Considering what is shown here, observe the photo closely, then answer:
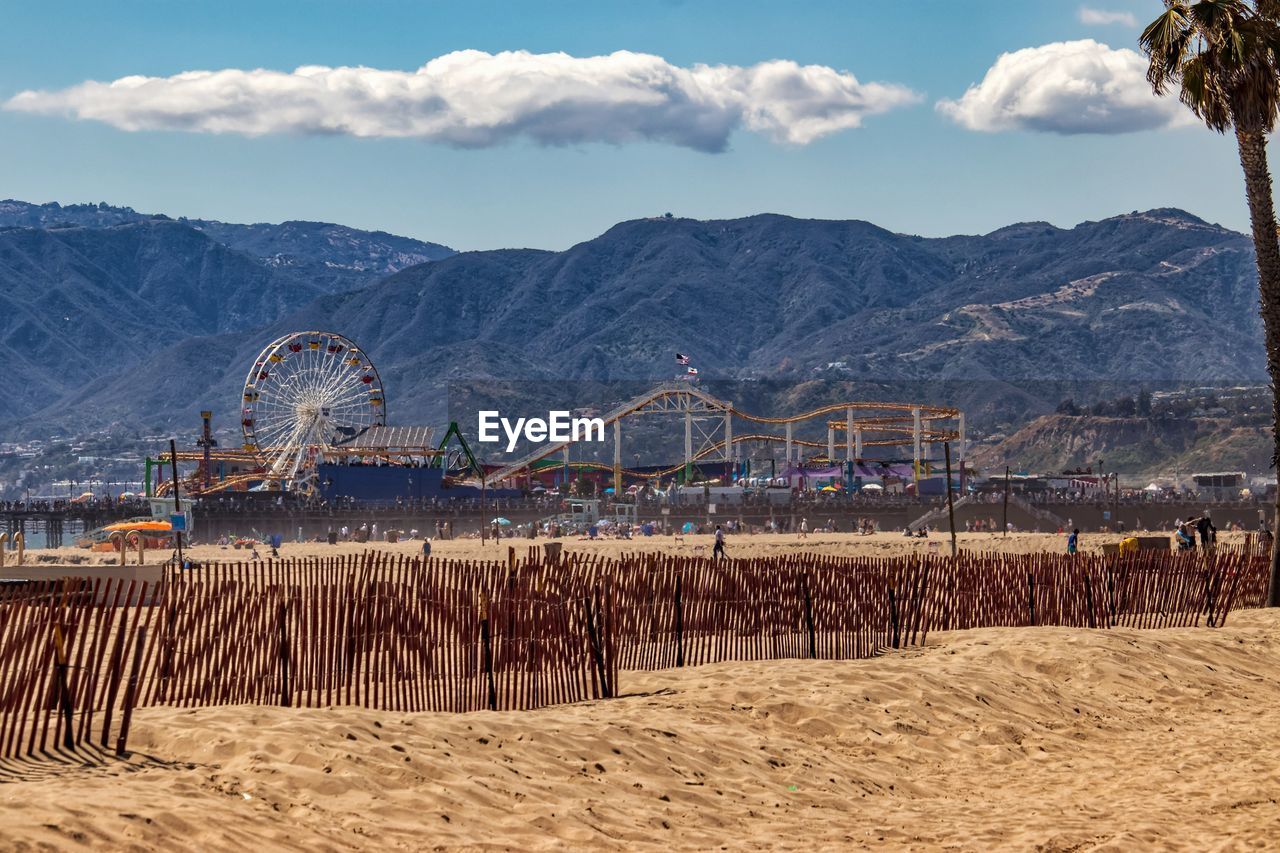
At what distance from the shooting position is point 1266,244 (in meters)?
25.9

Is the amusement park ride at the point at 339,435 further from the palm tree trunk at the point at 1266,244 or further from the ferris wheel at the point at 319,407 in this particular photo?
the palm tree trunk at the point at 1266,244

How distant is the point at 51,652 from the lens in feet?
36.1

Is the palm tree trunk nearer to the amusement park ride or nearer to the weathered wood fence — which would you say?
the weathered wood fence

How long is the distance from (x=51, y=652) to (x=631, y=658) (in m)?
7.41

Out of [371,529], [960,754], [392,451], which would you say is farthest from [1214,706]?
[392,451]

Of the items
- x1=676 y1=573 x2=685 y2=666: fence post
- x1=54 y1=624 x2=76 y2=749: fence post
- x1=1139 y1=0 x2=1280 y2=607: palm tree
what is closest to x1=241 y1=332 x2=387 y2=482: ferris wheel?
x1=1139 y1=0 x2=1280 y2=607: palm tree

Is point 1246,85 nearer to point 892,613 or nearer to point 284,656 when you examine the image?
point 892,613

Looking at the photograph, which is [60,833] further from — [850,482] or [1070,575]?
[850,482]

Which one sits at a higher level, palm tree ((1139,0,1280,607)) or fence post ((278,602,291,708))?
palm tree ((1139,0,1280,607))

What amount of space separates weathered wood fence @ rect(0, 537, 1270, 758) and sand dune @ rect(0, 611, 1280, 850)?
564 millimetres

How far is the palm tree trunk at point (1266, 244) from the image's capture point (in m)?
25.7

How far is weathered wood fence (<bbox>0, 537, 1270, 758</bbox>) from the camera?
1102cm

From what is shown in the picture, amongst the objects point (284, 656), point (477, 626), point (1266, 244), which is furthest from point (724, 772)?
point (1266, 244)

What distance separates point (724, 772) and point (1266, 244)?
17736mm
